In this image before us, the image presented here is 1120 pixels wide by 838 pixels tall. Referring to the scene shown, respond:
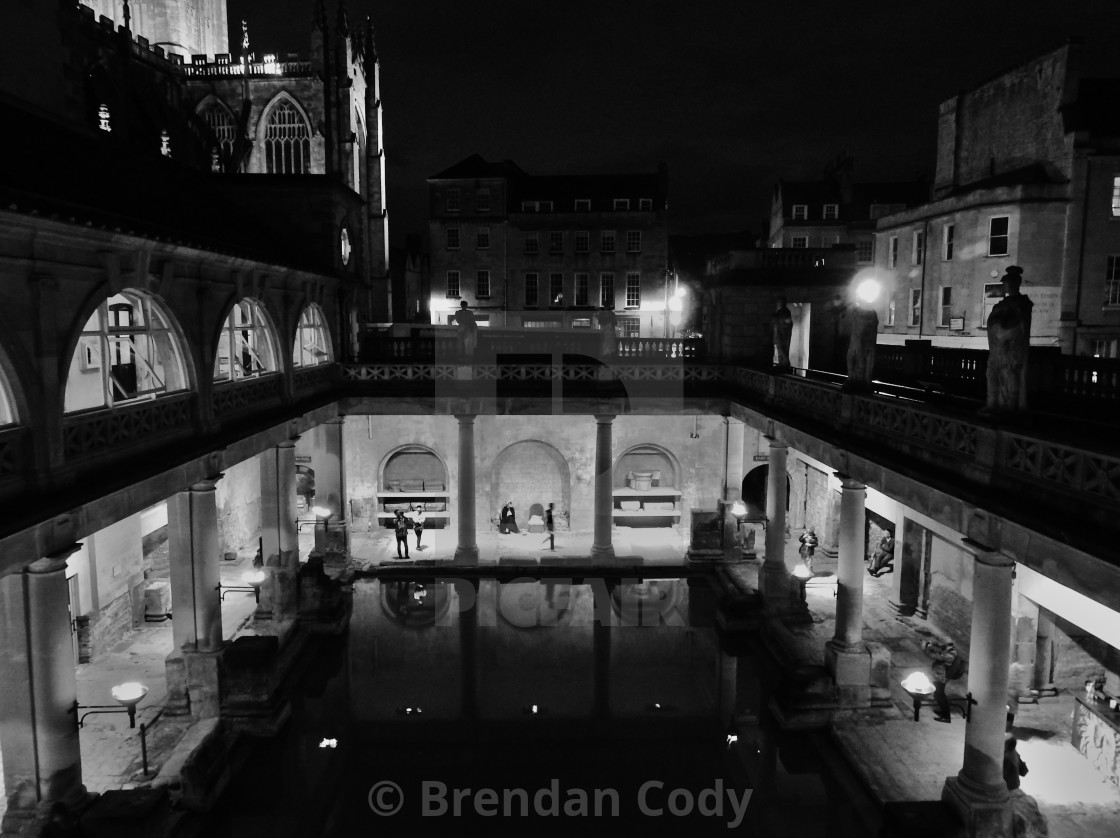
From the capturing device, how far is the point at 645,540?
29.9 m

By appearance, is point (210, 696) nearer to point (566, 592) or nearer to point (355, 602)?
point (355, 602)

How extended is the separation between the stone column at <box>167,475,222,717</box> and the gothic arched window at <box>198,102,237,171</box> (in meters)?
36.7

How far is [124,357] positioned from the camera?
26328 millimetres

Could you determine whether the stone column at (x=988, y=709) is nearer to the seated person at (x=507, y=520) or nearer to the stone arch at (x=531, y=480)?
the seated person at (x=507, y=520)

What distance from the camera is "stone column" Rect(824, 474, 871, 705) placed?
16.7m

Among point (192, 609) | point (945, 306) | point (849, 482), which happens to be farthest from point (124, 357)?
point (945, 306)

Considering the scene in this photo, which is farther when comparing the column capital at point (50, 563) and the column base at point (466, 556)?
the column base at point (466, 556)

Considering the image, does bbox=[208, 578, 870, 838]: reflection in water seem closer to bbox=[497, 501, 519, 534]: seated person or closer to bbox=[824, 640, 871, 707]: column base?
bbox=[824, 640, 871, 707]: column base

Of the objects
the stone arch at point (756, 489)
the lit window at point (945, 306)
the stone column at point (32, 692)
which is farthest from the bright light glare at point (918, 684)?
the lit window at point (945, 306)

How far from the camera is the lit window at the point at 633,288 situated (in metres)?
57.0

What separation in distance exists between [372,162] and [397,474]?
29.9m

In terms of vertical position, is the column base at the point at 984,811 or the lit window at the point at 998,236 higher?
the lit window at the point at 998,236

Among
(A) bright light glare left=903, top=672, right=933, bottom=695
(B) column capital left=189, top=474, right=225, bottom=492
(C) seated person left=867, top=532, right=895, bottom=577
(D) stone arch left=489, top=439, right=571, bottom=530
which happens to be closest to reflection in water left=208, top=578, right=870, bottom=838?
(A) bright light glare left=903, top=672, right=933, bottom=695

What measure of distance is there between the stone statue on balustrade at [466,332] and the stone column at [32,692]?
15781mm
